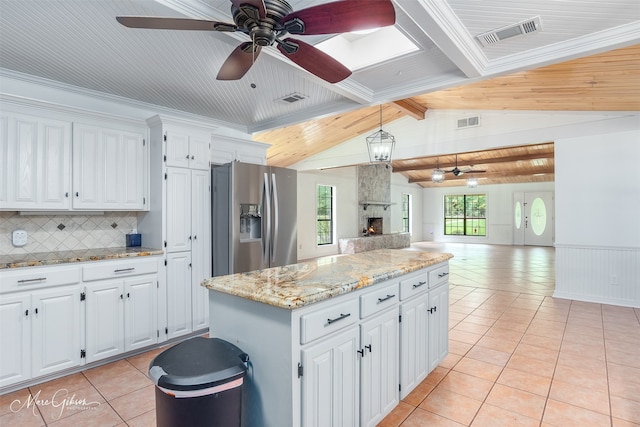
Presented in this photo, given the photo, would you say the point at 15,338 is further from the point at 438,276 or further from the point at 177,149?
the point at 438,276

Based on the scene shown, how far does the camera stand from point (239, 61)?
194cm

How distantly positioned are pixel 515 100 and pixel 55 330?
18.9 feet

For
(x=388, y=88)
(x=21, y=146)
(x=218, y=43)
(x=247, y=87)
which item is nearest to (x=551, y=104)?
(x=388, y=88)

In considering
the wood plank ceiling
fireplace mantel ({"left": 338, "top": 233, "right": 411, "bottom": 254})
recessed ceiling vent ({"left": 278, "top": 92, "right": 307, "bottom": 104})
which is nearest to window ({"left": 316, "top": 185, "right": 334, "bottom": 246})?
fireplace mantel ({"left": 338, "top": 233, "right": 411, "bottom": 254})

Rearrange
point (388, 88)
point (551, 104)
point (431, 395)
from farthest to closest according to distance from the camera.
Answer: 1. point (551, 104)
2. point (388, 88)
3. point (431, 395)

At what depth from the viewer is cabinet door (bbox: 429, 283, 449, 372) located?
8.17 feet

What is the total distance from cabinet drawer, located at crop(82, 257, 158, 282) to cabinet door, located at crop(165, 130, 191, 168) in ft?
3.19

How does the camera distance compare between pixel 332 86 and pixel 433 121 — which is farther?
pixel 433 121

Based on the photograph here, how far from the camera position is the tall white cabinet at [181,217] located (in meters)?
3.21

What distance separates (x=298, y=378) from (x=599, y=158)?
5305mm

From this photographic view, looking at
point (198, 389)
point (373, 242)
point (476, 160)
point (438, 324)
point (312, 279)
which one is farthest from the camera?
point (373, 242)

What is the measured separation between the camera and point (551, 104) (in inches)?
177

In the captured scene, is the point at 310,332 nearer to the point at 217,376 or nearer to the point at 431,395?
the point at 217,376

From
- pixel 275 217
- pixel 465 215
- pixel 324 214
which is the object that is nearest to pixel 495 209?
pixel 465 215
